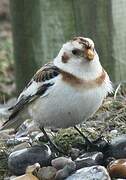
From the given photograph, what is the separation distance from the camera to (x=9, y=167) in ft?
17.3

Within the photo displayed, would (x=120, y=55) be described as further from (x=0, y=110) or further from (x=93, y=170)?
(x=93, y=170)

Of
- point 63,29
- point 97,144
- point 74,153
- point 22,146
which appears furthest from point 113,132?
point 63,29

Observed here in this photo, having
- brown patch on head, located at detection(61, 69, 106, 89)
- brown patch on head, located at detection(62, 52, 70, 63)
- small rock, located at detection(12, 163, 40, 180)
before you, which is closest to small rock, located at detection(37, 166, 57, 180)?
small rock, located at detection(12, 163, 40, 180)

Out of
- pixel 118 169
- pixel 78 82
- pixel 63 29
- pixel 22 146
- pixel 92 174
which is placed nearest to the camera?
pixel 92 174

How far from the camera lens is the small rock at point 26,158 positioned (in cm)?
521

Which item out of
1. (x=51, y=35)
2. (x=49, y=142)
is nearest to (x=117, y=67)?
(x=51, y=35)

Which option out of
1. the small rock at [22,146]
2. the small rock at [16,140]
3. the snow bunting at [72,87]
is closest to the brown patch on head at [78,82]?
the snow bunting at [72,87]

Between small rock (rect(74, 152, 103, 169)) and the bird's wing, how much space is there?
0.48 meters

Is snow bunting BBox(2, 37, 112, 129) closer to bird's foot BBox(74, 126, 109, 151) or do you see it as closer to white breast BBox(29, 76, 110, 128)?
white breast BBox(29, 76, 110, 128)

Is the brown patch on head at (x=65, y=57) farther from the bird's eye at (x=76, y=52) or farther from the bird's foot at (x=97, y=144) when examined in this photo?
the bird's foot at (x=97, y=144)

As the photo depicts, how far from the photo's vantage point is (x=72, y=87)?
517 cm

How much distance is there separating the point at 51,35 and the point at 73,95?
Result: 84.7 inches

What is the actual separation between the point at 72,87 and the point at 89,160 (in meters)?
0.45

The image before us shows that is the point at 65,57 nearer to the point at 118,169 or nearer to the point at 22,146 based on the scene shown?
the point at 22,146
